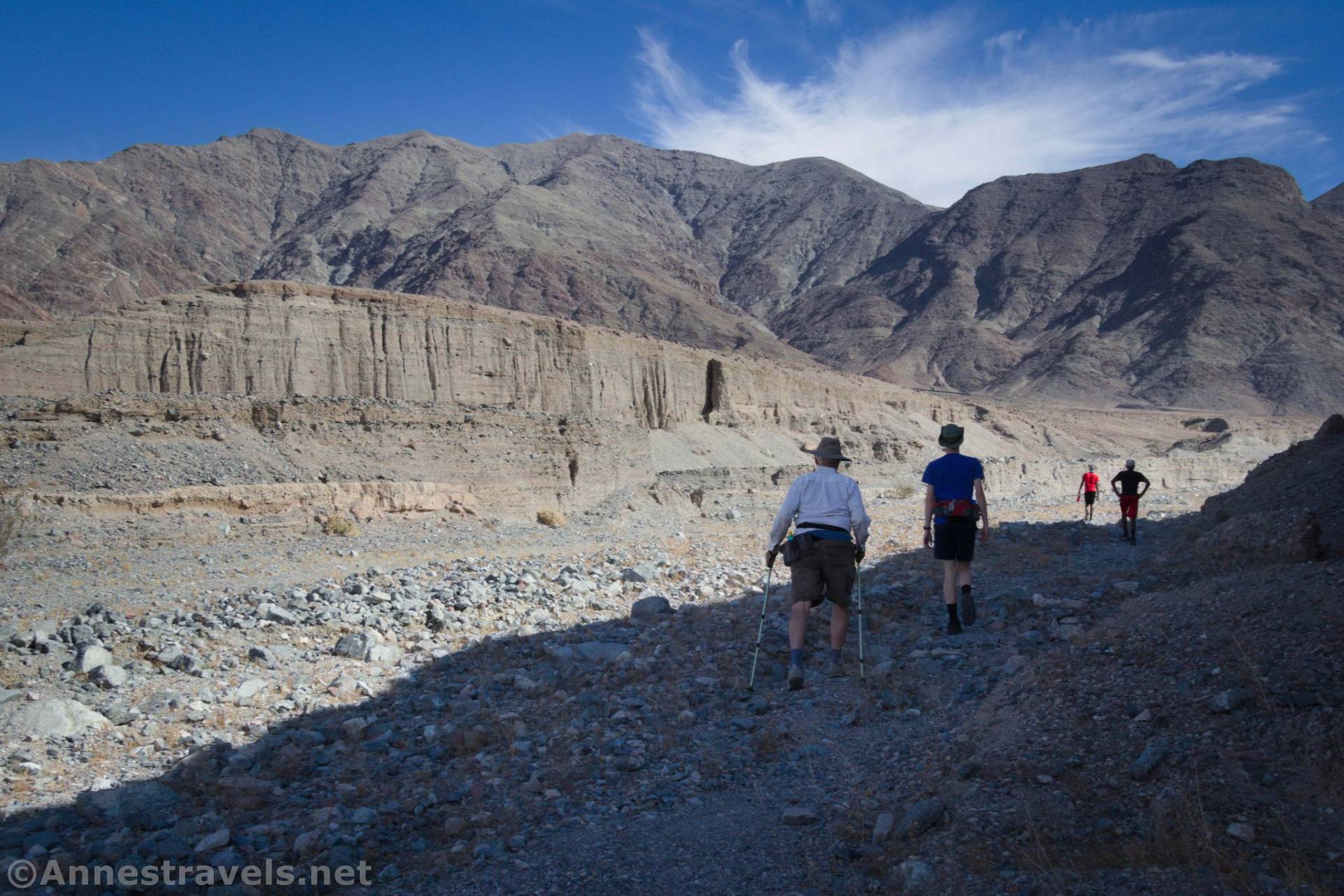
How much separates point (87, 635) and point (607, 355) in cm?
3318

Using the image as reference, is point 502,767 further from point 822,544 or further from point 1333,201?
point 1333,201

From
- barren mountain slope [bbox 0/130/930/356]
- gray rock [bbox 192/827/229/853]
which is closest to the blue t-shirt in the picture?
gray rock [bbox 192/827/229/853]

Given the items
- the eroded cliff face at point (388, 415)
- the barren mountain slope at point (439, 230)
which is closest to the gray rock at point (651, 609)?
the eroded cliff face at point (388, 415)

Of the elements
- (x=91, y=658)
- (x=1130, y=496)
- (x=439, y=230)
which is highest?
(x=439, y=230)

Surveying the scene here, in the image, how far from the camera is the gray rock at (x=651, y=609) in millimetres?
9602

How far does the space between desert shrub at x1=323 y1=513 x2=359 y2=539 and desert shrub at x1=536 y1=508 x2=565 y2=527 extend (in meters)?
6.16

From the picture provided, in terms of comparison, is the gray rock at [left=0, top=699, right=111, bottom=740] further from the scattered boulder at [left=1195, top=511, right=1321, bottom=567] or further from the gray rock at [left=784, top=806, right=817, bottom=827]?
the scattered boulder at [left=1195, top=511, right=1321, bottom=567]

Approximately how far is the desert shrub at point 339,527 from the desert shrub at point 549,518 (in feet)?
20.2

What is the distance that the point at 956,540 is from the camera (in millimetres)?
7121

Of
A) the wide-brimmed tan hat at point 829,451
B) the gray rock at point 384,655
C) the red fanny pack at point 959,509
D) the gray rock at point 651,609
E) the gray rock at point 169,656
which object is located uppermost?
the wide-brimmed tan hat at point 829,451

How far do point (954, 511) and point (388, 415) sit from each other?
64.7 feet

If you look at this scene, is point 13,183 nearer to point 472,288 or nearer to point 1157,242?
point 472,288

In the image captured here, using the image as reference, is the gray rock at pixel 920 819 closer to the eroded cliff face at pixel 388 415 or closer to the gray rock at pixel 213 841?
the gray rock at pixel 213 841

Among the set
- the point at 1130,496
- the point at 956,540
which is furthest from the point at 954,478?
the point at 1130,496
